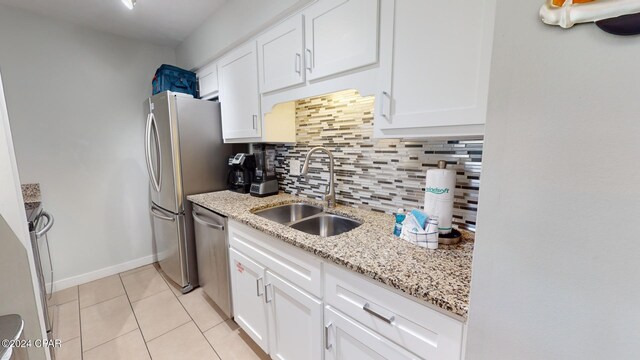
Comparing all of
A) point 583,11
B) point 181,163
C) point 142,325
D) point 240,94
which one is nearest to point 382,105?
point 583,11

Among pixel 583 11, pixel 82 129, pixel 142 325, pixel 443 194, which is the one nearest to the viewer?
pixel 583 11

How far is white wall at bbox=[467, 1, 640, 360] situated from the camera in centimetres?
38

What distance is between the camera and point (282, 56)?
1.45m

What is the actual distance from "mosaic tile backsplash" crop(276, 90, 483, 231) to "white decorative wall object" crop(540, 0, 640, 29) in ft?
2.30

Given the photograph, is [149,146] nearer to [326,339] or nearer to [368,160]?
[368,160]

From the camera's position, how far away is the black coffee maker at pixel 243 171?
2049 millimetres

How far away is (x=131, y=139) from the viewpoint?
8.13ft

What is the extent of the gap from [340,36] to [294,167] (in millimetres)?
1049

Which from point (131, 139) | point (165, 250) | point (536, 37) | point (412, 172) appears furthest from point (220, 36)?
A: point (536, 37)

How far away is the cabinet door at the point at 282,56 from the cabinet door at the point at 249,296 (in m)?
1.08

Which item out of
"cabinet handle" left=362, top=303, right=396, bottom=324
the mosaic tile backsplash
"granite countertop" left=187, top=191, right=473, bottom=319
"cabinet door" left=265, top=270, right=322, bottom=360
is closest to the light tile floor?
"cabinet door" left=265, top=270, right=322, bottom=360

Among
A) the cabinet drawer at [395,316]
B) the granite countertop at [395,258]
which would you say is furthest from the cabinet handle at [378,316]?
the granite countertop at [395,258]

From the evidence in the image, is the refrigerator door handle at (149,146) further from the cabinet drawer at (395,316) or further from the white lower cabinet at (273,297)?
the cabinet drawer at (395,316)

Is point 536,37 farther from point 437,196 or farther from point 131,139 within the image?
point 131,139
